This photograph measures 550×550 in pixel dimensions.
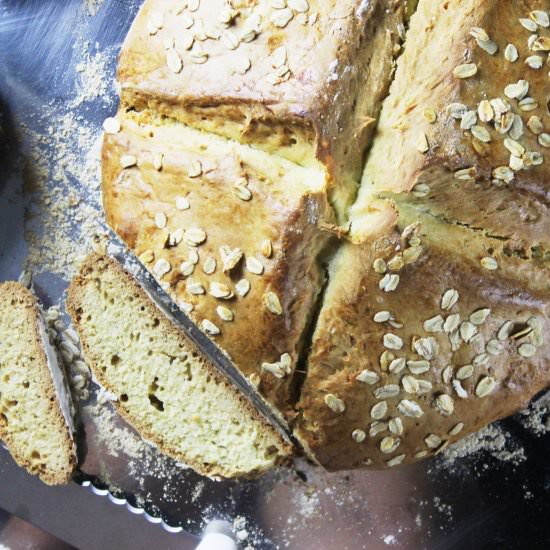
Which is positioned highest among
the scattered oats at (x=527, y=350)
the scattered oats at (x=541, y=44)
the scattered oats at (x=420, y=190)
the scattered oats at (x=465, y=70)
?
the scattered oats at (x=465, y=70)

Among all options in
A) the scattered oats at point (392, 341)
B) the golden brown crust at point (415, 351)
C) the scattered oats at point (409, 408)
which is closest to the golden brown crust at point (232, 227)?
the golden brown crust at point (415, 351)

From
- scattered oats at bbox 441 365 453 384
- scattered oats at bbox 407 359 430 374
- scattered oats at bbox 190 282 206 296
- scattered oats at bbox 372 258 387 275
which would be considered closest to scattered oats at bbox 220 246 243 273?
scattered oats at bbox 190 282 206 296

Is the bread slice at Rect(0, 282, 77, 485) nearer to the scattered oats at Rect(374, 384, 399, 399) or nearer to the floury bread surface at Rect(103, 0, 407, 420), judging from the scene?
the floury bread surface at Rect(103, 0, 407, 420)

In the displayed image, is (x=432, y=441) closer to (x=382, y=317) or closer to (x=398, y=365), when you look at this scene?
(x=398, y=365)

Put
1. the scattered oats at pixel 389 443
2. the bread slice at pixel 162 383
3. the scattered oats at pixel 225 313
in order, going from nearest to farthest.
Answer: the scattered oats at pixel 225 313, the scattered oats at pixel 389 443, the bread slice at pixel 162 383

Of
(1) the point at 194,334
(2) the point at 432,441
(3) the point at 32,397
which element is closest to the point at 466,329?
(2) the point at 432,441

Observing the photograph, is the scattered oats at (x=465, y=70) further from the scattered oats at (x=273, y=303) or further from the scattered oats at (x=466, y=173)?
the scattered oats at (x=273, y=303)

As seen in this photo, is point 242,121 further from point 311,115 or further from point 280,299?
point 280,299
